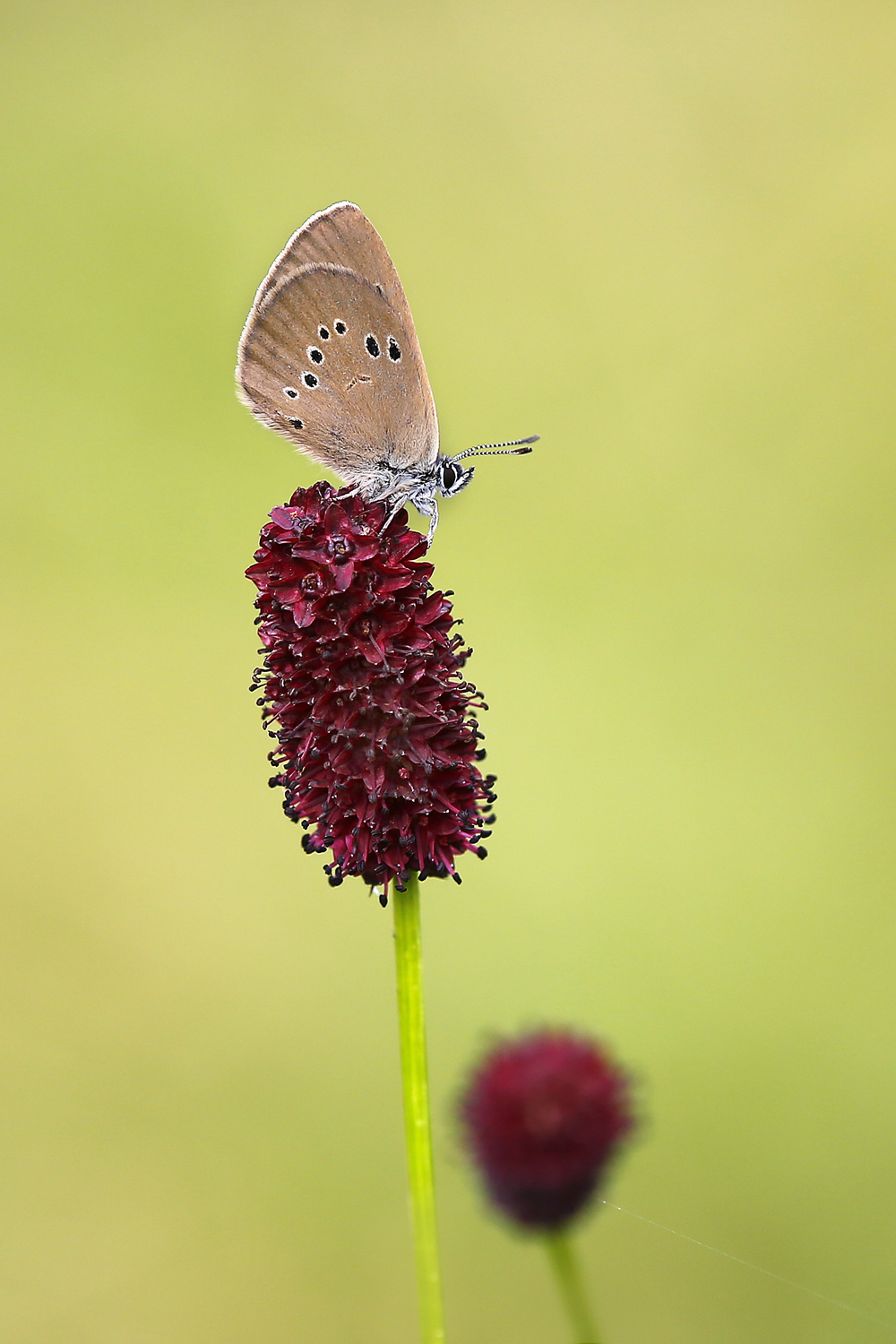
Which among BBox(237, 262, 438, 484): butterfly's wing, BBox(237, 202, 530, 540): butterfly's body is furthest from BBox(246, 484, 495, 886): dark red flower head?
BBox(237, 262, 438, 484): butterfly's wing

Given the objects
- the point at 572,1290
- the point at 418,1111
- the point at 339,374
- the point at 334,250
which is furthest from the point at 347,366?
the point at 572,1290

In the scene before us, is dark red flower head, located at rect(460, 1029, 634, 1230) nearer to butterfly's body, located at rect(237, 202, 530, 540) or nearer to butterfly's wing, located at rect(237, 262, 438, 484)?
butterfly's body, located at rect(237, 202, 530, 540)

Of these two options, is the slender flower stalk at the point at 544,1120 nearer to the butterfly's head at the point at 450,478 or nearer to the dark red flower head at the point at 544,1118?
the dark red flower head at the point at 544,1118

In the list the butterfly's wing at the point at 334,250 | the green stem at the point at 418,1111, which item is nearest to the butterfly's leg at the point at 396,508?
the butterfly's wing at the point at 334,250

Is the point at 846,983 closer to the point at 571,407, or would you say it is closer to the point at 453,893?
the point at 453,893

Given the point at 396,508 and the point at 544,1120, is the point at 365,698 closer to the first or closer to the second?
the point at 396,508
